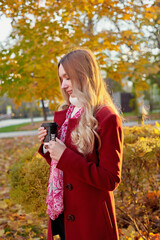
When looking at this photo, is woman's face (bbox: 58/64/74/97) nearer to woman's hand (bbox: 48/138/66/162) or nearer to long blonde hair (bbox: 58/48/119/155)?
long blonde hair (bbox: 58/48/119/155)

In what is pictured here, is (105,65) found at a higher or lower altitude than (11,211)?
higher

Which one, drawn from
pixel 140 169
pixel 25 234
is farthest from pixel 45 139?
pixel 25 234

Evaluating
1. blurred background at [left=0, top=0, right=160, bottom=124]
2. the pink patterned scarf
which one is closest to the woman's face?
the pink patterned scarf

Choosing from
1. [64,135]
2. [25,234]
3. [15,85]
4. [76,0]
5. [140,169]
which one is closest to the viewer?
[64,135]

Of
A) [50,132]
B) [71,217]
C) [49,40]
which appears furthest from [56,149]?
[49,40]

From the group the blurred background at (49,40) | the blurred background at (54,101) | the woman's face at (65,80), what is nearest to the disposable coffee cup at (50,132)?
Result: the woman's face at (65,80)

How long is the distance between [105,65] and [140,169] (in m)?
2.41

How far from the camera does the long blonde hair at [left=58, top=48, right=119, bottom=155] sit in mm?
1450

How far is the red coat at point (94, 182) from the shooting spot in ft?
4.55

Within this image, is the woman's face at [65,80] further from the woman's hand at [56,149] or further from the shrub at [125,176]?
the shrub at [125,176]

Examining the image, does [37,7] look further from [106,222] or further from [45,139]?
[106,222]

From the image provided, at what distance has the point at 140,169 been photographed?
323cm

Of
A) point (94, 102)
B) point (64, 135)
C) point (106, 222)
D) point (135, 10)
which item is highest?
point (135, 10)

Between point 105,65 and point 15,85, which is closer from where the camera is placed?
point 15,85
